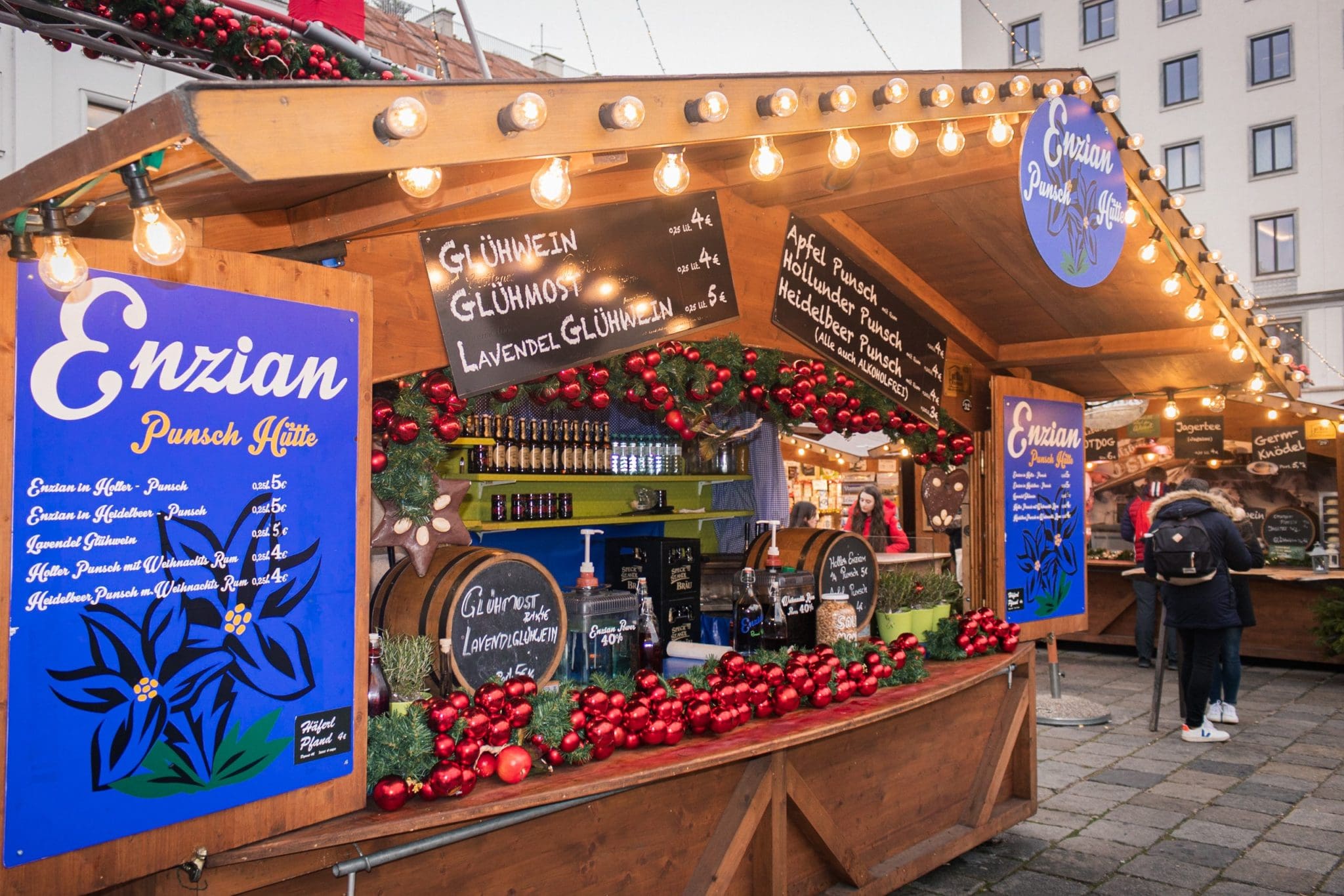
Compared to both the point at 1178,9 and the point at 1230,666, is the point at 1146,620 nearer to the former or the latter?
the point at 1230,666

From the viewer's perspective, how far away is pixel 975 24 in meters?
28.9

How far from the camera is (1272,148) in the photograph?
75.0 ft

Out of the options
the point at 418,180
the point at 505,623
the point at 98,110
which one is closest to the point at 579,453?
the point at 505,623

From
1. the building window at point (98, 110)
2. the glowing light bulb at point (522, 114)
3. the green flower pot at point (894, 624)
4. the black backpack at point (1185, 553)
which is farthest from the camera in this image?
the building window at point (98, 110)

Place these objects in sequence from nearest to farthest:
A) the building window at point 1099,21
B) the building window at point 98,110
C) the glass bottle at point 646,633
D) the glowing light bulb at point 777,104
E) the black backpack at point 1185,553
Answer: the glowing light bulb at point 777,104, the glass bottle at point 646,633, the black backpack at point 1185,553, the building window at point 98,110, the building window at point 1099,21

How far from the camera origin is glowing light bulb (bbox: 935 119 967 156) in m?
3.06

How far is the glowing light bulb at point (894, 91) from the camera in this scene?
8.73 feet

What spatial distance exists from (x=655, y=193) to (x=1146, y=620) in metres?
7.31

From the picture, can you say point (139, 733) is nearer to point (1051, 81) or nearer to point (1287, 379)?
point (1051, 81)

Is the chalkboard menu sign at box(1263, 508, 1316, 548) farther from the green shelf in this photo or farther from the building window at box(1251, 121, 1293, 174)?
the building window at box(1251, 121, 1293, 174)

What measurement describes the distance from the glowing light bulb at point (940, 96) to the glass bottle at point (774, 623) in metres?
1.81

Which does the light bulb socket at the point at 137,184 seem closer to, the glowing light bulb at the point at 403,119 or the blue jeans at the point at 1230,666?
the glowing light bulb at the point at 403,119

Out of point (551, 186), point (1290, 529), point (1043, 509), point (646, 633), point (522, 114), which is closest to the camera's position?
point (522, 114)

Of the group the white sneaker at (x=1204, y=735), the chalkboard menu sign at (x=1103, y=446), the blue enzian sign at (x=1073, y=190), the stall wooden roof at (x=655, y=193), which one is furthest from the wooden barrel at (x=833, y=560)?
the chalkboard menu sign at (x=1103, y=446)
